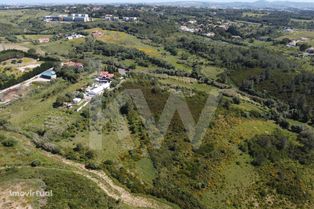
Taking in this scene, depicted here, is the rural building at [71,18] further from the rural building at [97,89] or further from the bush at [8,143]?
the bush at [8,143]

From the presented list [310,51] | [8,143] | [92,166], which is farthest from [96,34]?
[92,166]

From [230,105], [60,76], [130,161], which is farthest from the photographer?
[60,76]

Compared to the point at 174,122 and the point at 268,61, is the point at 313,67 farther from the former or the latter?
the point at 174,122

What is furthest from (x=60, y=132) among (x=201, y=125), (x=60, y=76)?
(x=60, y=76)

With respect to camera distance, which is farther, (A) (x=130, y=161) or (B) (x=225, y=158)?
(B) (x=225, y=158)

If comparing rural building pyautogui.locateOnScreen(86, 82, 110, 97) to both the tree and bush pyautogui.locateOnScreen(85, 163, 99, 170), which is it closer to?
bush pyautogui.locateOnScreen(85, 163, 99, 170)

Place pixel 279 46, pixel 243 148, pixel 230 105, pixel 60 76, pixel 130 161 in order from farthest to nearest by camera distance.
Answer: pixel 279 46
pixel 60 76
pixel 230 105
pixel 243 148
pixel 130 161
